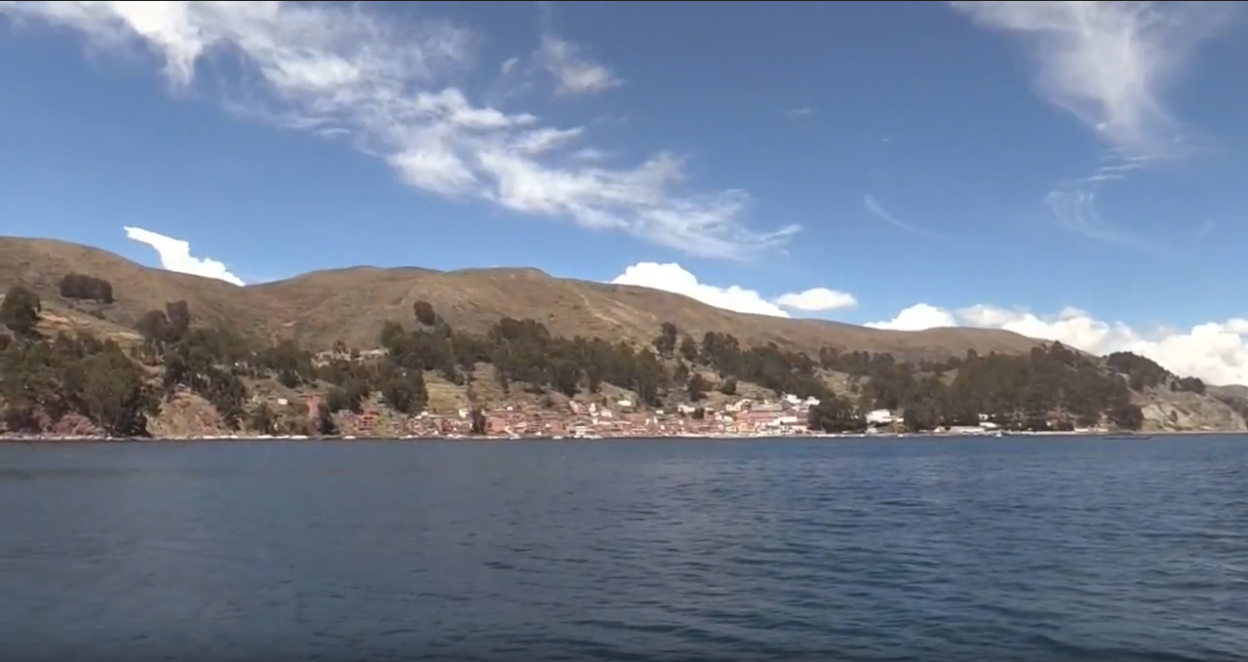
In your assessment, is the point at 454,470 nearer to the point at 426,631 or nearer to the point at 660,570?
the point at 660,570

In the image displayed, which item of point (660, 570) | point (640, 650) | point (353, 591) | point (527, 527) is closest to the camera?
point (640, 650)

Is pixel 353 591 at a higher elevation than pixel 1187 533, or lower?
lower

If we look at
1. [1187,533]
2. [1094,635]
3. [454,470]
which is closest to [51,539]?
[1094,635]

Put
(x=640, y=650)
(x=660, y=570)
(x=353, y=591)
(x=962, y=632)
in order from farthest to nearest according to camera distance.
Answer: (x=660, y=570)
(x=353, y=591)
(x=962, y=632)
(x=640, y=650)

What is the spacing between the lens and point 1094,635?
3247 cm

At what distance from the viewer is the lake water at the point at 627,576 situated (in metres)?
31.5

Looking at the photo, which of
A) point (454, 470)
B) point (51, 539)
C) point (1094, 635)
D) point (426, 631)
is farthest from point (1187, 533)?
point (454, 470)

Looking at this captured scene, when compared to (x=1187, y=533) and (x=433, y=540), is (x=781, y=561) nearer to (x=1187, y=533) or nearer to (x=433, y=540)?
(x=433, y=540)

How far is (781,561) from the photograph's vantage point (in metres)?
48.2

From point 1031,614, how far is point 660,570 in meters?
15.5

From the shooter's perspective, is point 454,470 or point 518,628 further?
point 454,470

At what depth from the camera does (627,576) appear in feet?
144

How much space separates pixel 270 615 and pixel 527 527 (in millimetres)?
29805

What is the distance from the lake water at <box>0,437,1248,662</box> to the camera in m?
31.5
